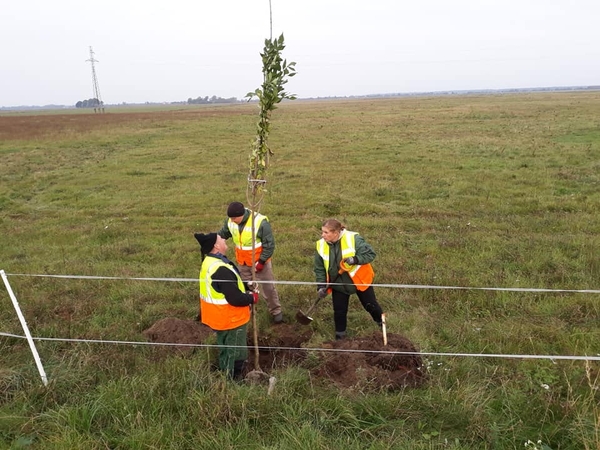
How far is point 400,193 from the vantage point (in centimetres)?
1366

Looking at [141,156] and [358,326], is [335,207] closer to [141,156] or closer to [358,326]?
[358,326]

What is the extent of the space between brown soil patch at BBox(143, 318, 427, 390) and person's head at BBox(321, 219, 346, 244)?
1.20m

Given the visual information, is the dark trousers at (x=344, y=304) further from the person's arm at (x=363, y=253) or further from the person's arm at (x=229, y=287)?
the person's arm at (x=229, y=287)

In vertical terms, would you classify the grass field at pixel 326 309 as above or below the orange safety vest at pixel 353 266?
below

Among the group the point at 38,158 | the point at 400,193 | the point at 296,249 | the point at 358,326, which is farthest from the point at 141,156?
the point at 358,326

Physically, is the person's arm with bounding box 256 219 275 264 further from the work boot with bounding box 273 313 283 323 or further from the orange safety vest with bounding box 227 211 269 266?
the work boot with bounding box 273 313 283 323

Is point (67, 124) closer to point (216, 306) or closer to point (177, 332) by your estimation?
point (177, 332)

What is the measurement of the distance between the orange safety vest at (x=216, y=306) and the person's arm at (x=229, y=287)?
0.04 m

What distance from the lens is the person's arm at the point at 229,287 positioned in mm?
4359

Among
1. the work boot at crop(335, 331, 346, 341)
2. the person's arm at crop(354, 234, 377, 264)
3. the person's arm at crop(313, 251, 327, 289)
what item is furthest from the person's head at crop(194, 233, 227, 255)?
the work boot at crop(335, 331, 346, 341)

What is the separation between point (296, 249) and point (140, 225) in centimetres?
452

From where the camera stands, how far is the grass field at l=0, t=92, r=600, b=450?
353cm

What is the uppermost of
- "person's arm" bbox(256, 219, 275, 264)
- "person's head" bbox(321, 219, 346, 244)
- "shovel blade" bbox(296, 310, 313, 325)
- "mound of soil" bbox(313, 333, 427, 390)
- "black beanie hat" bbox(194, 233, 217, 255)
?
"black beanie hat" bbox(194, 233, 217, 255)

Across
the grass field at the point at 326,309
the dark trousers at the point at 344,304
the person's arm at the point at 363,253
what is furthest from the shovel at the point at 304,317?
the person's arm at the point at 363,253
